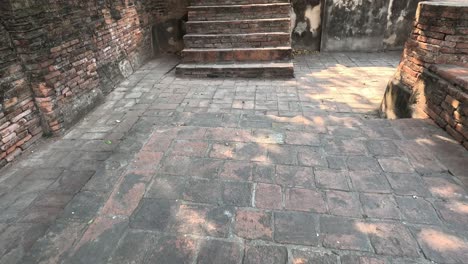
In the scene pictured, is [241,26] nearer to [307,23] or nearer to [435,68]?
[307,23]

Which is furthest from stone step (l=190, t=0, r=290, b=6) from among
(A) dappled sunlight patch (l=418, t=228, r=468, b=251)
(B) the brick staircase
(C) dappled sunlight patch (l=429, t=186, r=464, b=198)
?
(A) dappled sunlight patch (l=418, t=228, r=468, b=251)

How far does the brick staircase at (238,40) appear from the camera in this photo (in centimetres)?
578

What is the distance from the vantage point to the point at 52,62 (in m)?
3.67

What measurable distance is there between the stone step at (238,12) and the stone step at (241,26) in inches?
11.1

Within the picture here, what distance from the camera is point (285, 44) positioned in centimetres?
605

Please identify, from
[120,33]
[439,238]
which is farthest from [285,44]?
[439,238]

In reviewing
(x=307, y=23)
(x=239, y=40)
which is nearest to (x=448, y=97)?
(x=239, y=40)

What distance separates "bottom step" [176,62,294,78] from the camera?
221 inches

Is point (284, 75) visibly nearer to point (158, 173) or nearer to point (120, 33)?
point (120, 33)

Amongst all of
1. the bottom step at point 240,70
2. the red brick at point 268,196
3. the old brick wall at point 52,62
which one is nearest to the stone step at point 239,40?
the bottom step at point 240,70

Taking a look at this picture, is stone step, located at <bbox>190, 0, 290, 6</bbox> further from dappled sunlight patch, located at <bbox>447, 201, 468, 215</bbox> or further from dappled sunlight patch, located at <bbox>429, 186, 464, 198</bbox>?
dappled sunlight patch, located at <bbox>447, 201, 468, 215</bbox>

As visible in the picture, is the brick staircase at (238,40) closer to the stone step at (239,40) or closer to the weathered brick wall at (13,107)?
the stone step at (239,40)

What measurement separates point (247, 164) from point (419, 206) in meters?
1.41

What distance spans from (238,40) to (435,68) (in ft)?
12.5
